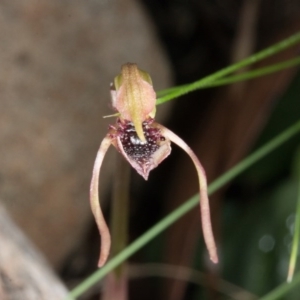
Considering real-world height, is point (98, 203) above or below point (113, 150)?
below

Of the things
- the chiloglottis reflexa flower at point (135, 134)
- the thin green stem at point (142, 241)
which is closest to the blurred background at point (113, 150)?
the thin green stem at point (142, 241)

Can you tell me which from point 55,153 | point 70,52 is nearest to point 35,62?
point 70,52

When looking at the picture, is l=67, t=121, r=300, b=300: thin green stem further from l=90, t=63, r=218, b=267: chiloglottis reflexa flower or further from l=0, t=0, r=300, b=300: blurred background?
l=0, t=0, r=300, b=300: blurred background

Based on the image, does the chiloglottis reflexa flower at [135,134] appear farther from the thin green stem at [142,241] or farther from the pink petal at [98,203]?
the thin green stem at [142,241]

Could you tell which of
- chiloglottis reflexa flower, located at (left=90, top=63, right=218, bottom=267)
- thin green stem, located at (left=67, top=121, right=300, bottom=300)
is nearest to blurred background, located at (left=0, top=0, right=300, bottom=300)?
thin green stem, located at (left=67, top=121, right=300, bottom=300)

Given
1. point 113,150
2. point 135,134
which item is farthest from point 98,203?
point 113,150

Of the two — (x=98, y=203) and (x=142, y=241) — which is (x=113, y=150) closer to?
(x=142, y=241)

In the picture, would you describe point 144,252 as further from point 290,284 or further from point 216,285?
point 290,284
